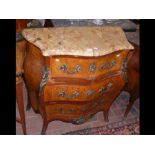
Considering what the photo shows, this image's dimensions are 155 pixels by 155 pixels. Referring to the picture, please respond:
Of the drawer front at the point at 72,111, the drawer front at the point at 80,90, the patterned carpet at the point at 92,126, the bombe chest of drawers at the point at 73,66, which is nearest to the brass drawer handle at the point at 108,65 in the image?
the bombe chest of drawers at the point at 73,66

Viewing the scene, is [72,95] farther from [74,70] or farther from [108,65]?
[108,65]

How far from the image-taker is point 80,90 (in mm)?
2283

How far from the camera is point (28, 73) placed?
2.38 metres

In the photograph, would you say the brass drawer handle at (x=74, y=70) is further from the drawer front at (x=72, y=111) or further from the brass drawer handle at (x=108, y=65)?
the drawer front at (x=72, y=111)

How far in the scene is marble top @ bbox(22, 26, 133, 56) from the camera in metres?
2.05

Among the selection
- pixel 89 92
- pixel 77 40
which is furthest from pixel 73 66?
pixel 89 92

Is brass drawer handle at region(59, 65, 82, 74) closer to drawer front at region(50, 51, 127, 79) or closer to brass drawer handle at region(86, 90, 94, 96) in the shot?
drawer front at region(50, 51, 127, 79)

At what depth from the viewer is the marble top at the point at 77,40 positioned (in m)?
2.05

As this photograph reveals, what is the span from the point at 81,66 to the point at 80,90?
0.25 metres

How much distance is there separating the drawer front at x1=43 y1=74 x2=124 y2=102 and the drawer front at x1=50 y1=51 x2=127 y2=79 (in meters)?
0.11

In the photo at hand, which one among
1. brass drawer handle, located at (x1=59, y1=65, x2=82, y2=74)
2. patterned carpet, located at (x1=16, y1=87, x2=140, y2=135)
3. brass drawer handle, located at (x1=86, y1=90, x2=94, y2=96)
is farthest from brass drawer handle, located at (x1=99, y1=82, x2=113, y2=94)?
patterned carpet, located at (x1=16, y1=87, x2=140, y2=135)

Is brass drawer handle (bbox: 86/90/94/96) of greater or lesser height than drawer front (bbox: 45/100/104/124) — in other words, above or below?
above

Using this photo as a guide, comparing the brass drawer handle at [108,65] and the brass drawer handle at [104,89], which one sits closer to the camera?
the brass drawer handle at [108,65]

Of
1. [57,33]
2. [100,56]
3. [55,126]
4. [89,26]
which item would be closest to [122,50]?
[100,56]
